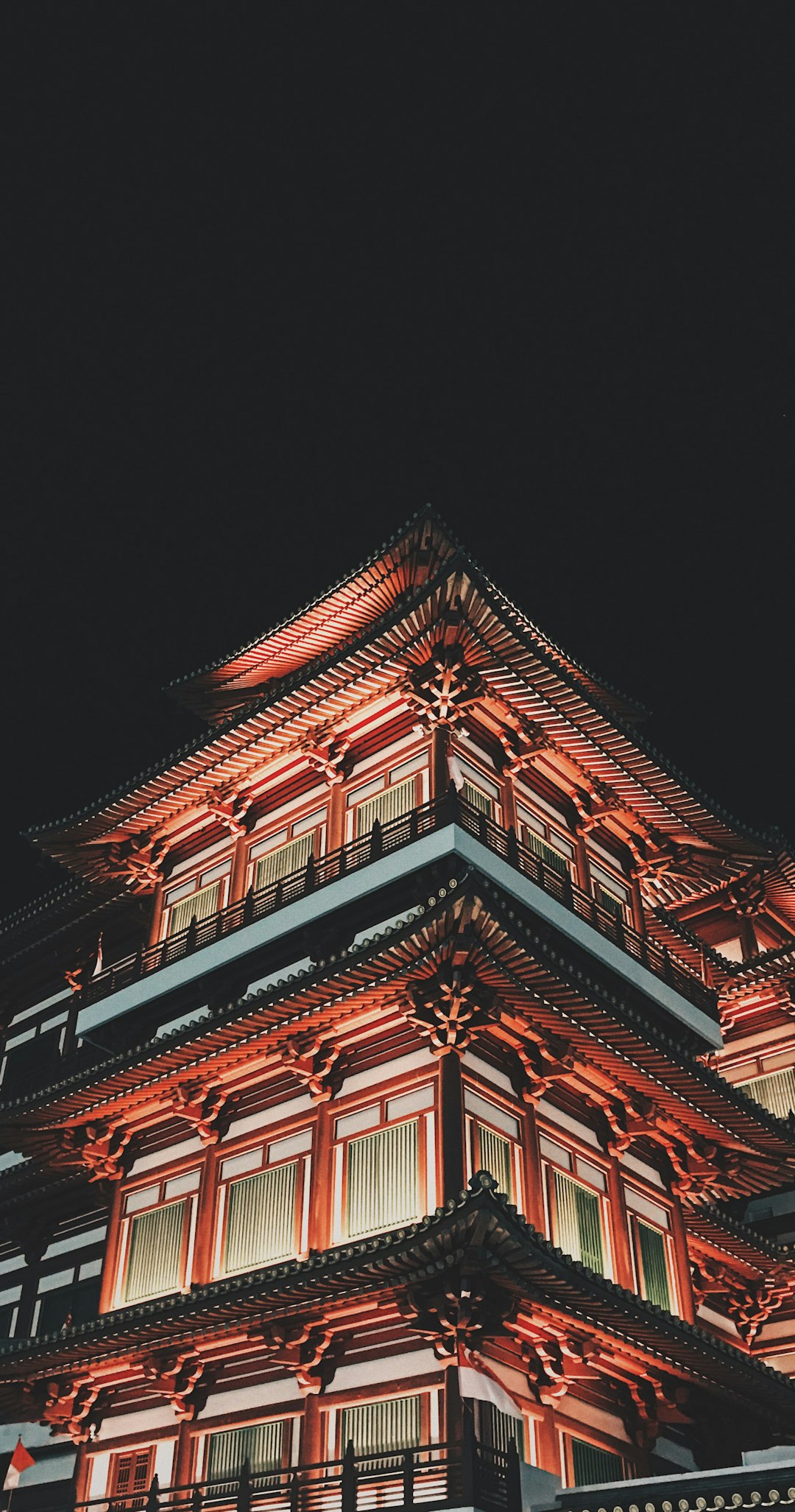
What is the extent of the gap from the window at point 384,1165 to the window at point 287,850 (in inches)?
219

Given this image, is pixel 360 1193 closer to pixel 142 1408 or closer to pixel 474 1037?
pixel 474 1037

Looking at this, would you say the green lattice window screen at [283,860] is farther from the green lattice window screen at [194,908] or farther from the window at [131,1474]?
the window at [131,1474]

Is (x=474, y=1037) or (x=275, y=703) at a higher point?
(x=275, y=703)

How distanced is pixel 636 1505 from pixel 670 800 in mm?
13784

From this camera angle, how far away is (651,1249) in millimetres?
22328

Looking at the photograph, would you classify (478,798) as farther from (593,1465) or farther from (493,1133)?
(593,1465)

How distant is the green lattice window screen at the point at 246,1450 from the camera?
1825cm

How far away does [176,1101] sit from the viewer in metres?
22.6

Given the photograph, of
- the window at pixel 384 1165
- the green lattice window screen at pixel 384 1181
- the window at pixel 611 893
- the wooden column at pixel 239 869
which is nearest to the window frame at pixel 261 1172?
the window at pixel 384 1165

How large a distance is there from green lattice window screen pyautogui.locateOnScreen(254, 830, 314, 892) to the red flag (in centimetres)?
1025

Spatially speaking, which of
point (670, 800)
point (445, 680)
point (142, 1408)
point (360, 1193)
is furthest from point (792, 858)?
point (142, 1408)

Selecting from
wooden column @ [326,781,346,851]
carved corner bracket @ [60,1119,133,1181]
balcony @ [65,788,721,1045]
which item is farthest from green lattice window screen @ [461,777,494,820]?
carved corner bracket @ [60,1119,133,1181]

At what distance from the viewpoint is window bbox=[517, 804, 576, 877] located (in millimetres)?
24047

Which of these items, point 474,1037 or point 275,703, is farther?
point 275,703
